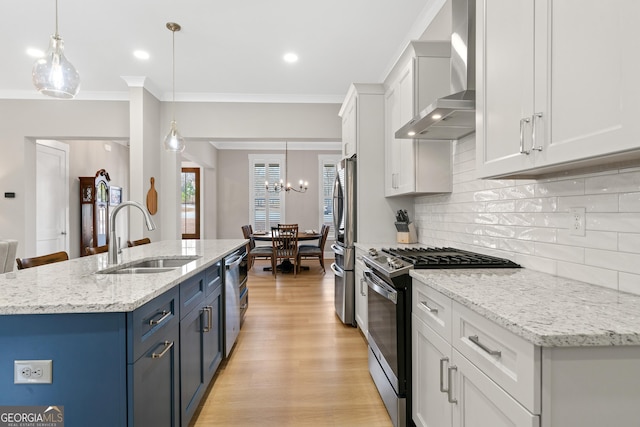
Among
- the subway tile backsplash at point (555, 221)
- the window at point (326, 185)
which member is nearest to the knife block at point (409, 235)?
the subway tile backsplash at point (555, 221)

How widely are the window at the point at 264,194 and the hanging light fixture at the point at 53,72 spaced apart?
20.8 ft

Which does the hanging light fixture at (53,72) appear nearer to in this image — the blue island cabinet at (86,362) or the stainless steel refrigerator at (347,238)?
the blue island cabinet at (86,362)

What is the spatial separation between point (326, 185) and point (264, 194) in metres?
1.55

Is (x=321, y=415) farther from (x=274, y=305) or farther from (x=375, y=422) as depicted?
(x=274, y=305)

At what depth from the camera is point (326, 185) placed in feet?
27.6

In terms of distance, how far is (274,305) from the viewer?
427 centimetres

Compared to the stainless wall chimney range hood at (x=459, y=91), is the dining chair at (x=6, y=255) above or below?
below

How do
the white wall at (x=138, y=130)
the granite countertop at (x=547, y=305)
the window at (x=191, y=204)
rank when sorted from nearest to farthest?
the granite countertop at (x=547, y=305) < the white wall at (x=138, y=130) < the window at (x=191, y=204)

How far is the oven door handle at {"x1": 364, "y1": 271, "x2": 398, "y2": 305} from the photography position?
1.82 metres

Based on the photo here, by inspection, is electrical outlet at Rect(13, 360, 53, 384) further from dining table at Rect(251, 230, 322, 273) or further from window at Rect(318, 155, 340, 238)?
window at Rect(318, 155, 340, 238)

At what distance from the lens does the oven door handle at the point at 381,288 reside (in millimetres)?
1822

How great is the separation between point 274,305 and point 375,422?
98.1 inches

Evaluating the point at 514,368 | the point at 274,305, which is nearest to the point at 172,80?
the point at 274,305

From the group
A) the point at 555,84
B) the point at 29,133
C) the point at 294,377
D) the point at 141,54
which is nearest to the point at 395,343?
the point at 294,377
